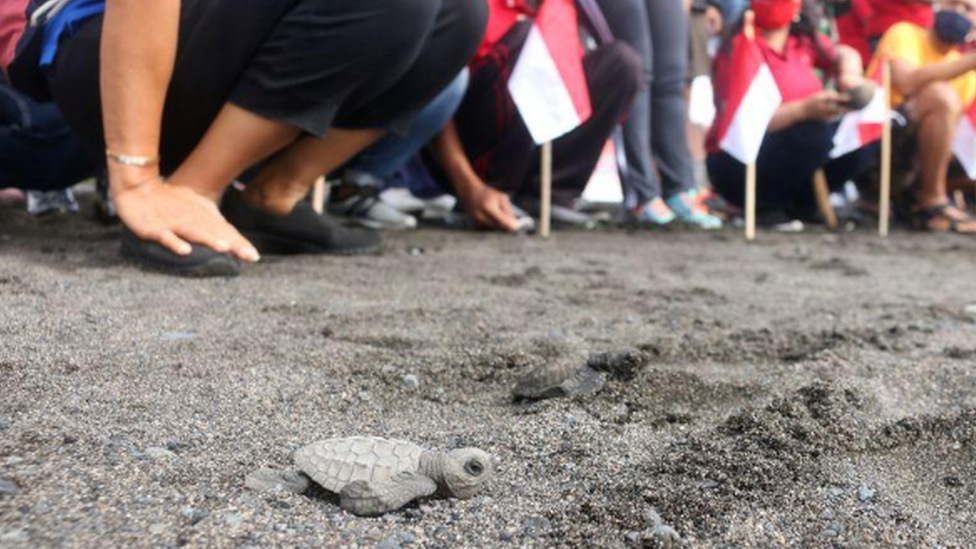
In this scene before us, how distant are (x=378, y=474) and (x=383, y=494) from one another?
23mm

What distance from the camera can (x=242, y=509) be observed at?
735 mm

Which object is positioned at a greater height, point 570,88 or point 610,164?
point 570,88

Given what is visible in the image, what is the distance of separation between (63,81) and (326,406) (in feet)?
3.30

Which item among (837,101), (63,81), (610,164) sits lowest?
(610,164)

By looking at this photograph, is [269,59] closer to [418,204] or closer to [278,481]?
[278,481]

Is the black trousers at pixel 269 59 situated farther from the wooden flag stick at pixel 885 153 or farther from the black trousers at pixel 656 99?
the wooden flag stick at pixel 885 153

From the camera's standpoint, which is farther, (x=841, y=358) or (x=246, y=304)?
(x=246, y=304)

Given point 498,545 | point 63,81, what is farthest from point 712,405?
point 63,81

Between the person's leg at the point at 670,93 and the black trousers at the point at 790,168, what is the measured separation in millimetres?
449

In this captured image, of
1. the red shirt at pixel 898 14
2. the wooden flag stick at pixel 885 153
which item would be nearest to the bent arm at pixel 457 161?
the wooden flag stick at pixel 885 153

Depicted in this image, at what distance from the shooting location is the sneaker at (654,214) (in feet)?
11.5

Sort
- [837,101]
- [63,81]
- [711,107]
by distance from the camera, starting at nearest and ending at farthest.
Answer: [63,81]
[837,101]
[711,107]

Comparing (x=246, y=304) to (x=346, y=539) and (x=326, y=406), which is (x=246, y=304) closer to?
(x=326, y=406)

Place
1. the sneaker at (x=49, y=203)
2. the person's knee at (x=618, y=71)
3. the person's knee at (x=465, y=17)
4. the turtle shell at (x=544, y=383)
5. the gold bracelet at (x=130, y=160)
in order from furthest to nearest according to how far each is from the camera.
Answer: the person's knee at (x=618, y=71) → the sneaker at (x=49, y=203) → the person's knee at (x=465, y=17) → the gold bracelet at (x=130, y=160) → the turtle shell at (x=544, y=383)
